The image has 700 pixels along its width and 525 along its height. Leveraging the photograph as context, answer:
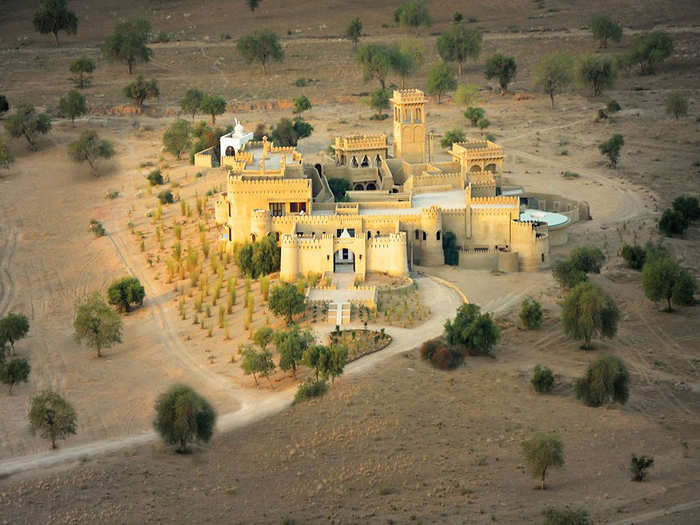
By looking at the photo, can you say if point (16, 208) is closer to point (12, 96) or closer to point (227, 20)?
→ point (12, 96)

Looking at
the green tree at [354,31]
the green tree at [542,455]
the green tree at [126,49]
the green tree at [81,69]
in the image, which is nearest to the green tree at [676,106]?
the green tree at [354,31]

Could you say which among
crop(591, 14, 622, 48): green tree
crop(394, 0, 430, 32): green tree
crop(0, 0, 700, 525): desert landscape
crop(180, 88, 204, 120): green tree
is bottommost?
crop(0, 0, 700, 525): desert landscape

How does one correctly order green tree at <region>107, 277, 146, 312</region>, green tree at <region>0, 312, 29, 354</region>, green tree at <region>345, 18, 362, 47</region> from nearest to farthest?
green tree at <region>0, 312, 29, 354</region> < green tree at <region>107, 277, 146, 312</region> < green tree at <region>345, 18, 362, 47</region>

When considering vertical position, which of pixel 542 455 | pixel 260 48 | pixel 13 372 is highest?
pixel 260 48

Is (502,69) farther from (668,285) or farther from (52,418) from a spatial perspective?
(52,418)

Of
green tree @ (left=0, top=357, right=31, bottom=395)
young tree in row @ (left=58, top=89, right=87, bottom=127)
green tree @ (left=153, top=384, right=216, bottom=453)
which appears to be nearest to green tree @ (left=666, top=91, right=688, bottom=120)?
young tree in row @ (left=58, top=89, right=87, bottom=127)

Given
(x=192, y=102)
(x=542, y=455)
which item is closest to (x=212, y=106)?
(x=192, y=102)

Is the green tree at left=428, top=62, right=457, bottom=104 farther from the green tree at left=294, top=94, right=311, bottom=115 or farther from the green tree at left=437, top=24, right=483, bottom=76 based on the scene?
the green tree at left=294, top=94, right=311, bottom=115
